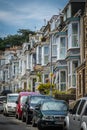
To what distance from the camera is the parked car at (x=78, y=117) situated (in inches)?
602

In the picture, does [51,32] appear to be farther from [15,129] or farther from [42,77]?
[15,129]

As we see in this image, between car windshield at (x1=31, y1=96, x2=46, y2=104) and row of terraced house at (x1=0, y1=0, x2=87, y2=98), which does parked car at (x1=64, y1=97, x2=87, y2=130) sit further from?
row of terraced house at (x1=0, y1=0, x2=87, y2=98)

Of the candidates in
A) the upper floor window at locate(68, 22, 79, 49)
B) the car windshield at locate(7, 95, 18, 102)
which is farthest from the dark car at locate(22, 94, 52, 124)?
the upper floor window at locate(68, 22, 79, 49)

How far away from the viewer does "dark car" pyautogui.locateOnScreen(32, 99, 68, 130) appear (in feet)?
76.2

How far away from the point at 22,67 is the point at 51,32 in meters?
26.1

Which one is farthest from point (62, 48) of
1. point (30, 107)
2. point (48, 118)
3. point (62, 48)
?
point (48, 118)

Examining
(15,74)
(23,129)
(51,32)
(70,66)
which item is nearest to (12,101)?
(70,66)

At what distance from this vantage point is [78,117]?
15992 millimetres

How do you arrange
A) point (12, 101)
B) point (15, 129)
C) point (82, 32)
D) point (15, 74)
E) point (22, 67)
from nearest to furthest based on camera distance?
1. point (15, 129)
2. point (12, 101)
3. point (82, 32)
4. point (22, 67)
5. point (15, 74)

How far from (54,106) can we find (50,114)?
1.18m

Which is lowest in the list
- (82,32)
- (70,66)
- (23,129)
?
(23,129)

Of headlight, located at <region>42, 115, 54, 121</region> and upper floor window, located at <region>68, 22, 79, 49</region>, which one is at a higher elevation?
upper floor window, located at <region>68, 22, 79, 49</region>

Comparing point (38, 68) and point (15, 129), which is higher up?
point (38, 68)

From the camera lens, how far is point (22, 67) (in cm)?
8575
